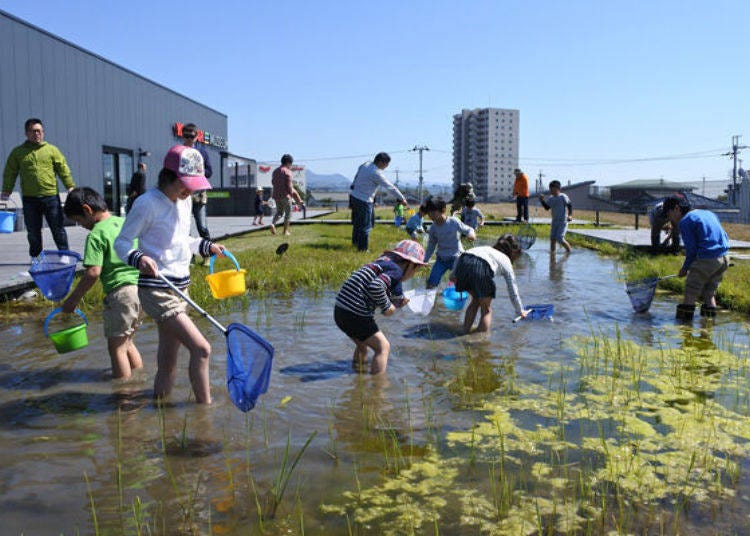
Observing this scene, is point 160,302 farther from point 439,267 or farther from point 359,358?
point 439,267

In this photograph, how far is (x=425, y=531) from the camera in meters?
2.69

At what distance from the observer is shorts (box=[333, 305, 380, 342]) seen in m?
4.89

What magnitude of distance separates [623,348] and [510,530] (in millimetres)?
3315

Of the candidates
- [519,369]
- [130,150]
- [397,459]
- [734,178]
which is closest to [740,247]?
[519,369]

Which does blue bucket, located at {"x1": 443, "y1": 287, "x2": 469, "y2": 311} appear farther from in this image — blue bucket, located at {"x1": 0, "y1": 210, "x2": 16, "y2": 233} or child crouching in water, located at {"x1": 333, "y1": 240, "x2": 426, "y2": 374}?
blue bucket, located at {"x1": 0, "y1": 210, "x2": 16, "y2": 233}

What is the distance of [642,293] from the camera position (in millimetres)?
7492

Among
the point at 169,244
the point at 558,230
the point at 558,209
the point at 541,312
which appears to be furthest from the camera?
the point at 558,230

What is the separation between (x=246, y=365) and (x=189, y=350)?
0.59 meters

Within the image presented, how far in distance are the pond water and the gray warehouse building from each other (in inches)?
627

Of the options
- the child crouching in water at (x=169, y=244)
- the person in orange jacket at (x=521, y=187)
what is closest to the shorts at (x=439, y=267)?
the child crouching in water at (x=169, y=244)

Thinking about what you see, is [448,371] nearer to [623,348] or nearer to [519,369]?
[519,369]

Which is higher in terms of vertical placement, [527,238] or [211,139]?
[211,139]

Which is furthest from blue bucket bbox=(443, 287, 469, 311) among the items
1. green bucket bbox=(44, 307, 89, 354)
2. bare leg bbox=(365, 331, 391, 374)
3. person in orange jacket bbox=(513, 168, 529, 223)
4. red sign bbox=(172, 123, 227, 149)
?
red sign bbox=(172, 123, 227, 149)

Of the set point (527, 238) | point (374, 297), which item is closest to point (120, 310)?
point (374, 297)
